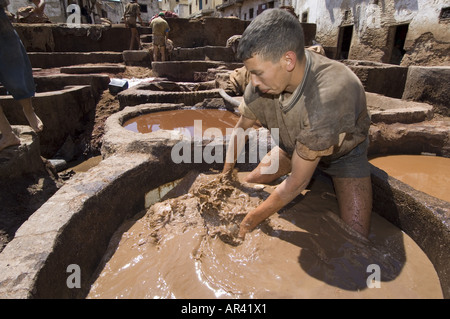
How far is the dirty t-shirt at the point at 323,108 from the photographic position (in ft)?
4.62

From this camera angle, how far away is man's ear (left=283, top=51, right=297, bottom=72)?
4.51 ft

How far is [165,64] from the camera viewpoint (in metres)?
7.99

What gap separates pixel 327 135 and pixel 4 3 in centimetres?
330

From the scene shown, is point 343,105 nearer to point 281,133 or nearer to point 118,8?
point 281,133

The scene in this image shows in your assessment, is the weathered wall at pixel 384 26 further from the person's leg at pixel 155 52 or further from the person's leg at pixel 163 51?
the person's leg at pixel 155 52

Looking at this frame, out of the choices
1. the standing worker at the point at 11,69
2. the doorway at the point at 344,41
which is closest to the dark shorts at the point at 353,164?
the standing worker at the point at 11,69

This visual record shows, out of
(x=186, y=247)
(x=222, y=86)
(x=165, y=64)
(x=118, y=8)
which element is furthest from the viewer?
(x=118, y=8)

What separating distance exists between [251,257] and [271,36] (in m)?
1.16

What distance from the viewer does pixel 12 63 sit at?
109 inches

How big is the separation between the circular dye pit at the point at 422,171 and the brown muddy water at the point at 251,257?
4.10ft

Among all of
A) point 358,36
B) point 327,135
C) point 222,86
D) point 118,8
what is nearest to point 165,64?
point 222,86

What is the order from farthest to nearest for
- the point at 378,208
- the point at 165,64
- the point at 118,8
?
the point at 118,8 → the point at 165,64 → the point at 378,208

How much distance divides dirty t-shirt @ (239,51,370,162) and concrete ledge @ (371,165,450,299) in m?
0.46

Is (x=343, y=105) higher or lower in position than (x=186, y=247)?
higher
